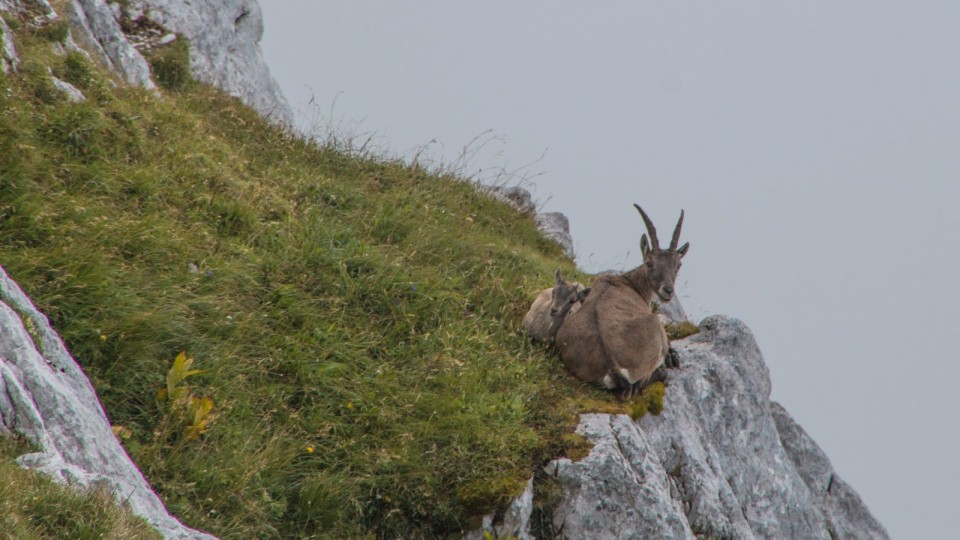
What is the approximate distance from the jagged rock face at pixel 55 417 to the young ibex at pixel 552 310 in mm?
6387

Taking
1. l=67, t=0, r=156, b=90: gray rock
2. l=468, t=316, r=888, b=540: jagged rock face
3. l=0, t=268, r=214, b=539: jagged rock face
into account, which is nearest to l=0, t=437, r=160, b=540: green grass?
l=0, t=268, r=214, b=539: jagged rock face

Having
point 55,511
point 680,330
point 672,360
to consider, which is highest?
point 680,330

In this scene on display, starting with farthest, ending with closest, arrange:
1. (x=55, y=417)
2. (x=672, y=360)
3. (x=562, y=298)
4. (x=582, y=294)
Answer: (x=582, y=294)
(x=672, y=360)
(x=562, y=298)
(x=55, y=417)

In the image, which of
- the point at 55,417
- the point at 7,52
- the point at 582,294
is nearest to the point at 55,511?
the point at 55,417

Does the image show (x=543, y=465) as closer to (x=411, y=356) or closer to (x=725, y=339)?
(x=411, y=356)

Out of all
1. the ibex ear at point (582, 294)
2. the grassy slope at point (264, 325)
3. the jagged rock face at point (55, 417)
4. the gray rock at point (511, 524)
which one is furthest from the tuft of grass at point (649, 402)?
the jagged rock face at point (55, 417)

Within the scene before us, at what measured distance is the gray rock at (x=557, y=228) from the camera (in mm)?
19453

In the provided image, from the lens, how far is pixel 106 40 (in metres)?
14.6

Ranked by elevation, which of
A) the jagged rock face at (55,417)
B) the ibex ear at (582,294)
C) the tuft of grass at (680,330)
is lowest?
the jagged rock face at (55,417)

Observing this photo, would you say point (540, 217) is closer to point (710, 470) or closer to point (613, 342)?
point (613, 342)

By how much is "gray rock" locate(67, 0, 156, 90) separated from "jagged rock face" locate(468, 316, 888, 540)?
28.4ft

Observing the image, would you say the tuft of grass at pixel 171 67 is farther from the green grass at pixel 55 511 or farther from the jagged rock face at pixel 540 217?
the green grass at pixel 55 511

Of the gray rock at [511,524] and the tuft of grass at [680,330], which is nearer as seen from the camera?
the gray rock at [511,524]

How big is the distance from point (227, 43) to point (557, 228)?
310 inches
